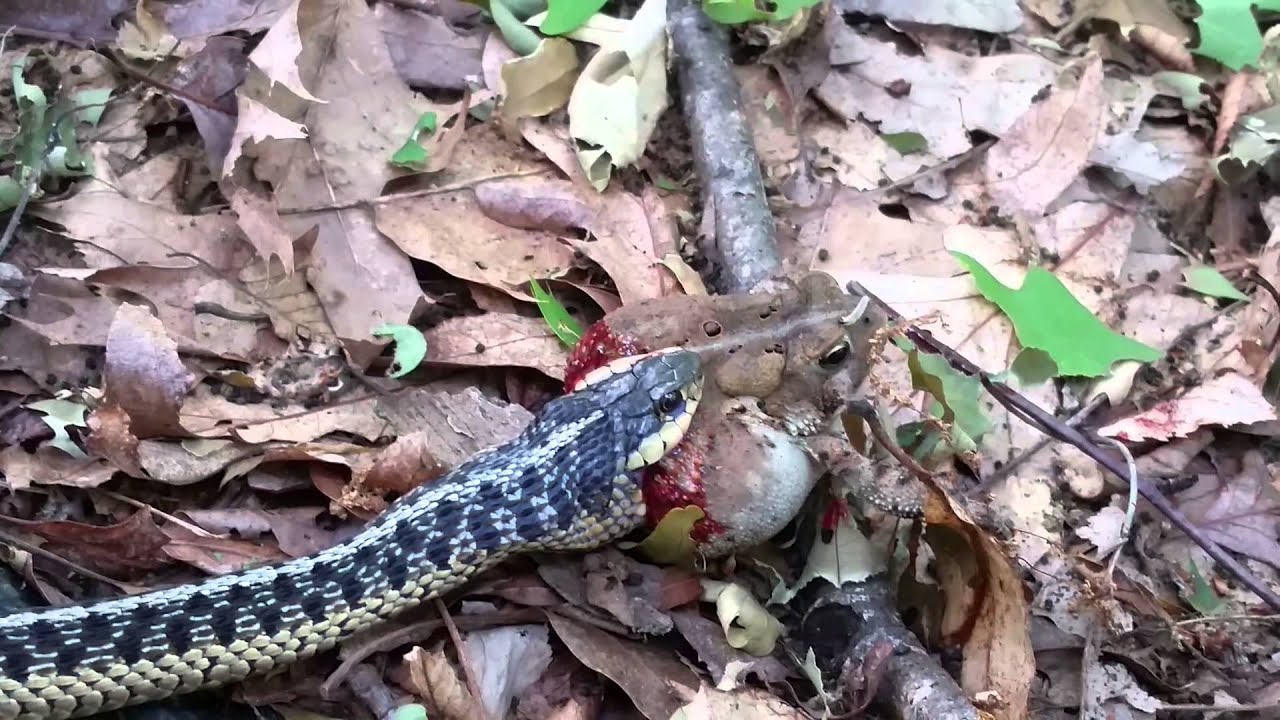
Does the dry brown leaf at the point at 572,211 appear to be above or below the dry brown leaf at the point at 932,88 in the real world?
below

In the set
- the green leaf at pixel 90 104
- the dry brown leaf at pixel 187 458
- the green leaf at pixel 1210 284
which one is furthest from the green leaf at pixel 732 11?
the dry brown leaf at pixel 187 458

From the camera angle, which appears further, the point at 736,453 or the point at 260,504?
the point at 260,504

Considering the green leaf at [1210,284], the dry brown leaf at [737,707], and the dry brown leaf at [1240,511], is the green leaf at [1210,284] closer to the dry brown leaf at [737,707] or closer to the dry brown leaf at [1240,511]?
the dry brown leaf at [1240,511]

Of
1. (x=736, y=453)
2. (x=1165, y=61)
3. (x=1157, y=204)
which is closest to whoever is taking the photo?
(x=736, y=453)

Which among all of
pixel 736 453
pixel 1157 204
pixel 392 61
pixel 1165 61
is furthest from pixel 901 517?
pixel 1165 61

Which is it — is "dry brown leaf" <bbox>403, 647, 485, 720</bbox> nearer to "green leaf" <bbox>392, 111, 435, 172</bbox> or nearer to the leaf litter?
the leaf litter

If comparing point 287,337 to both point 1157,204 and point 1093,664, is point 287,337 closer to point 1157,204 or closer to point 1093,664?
point 1093,664
